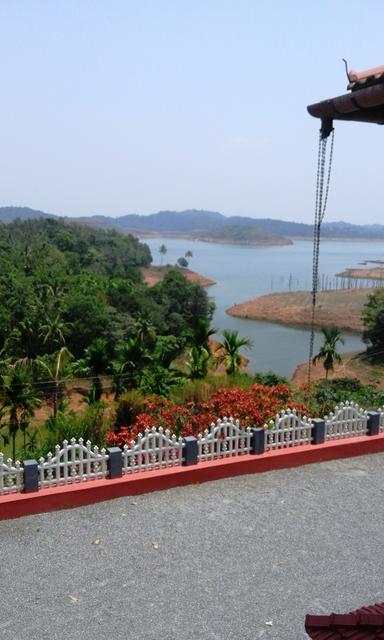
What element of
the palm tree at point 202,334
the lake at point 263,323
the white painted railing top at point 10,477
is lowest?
the lake at point 263,323

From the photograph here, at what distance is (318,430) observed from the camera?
935cm

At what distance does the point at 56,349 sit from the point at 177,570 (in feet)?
110

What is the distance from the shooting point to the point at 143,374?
28.0 meters

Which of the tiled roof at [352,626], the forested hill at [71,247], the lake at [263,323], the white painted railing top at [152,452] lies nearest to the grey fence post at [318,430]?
the white painted railing top at [152,452]

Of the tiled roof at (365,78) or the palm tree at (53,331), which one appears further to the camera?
the palm tree at (53,331)

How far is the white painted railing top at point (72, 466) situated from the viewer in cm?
752

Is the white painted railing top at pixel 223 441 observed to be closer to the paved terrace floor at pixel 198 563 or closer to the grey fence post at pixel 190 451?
the grey fence post at pixel 190 451

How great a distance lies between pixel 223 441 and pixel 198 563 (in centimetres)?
244

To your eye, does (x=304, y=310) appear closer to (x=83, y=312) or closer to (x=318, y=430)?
(x=83, y=312)

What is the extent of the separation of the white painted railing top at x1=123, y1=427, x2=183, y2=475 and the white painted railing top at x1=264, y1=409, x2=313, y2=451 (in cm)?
153

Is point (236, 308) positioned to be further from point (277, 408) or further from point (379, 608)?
point (379, 608)

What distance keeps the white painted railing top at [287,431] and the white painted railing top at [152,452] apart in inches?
60.3

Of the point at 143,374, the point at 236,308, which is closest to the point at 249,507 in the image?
the point at 143,374

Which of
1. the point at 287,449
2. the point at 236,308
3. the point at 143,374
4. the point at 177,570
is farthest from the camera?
the point at 236,308
